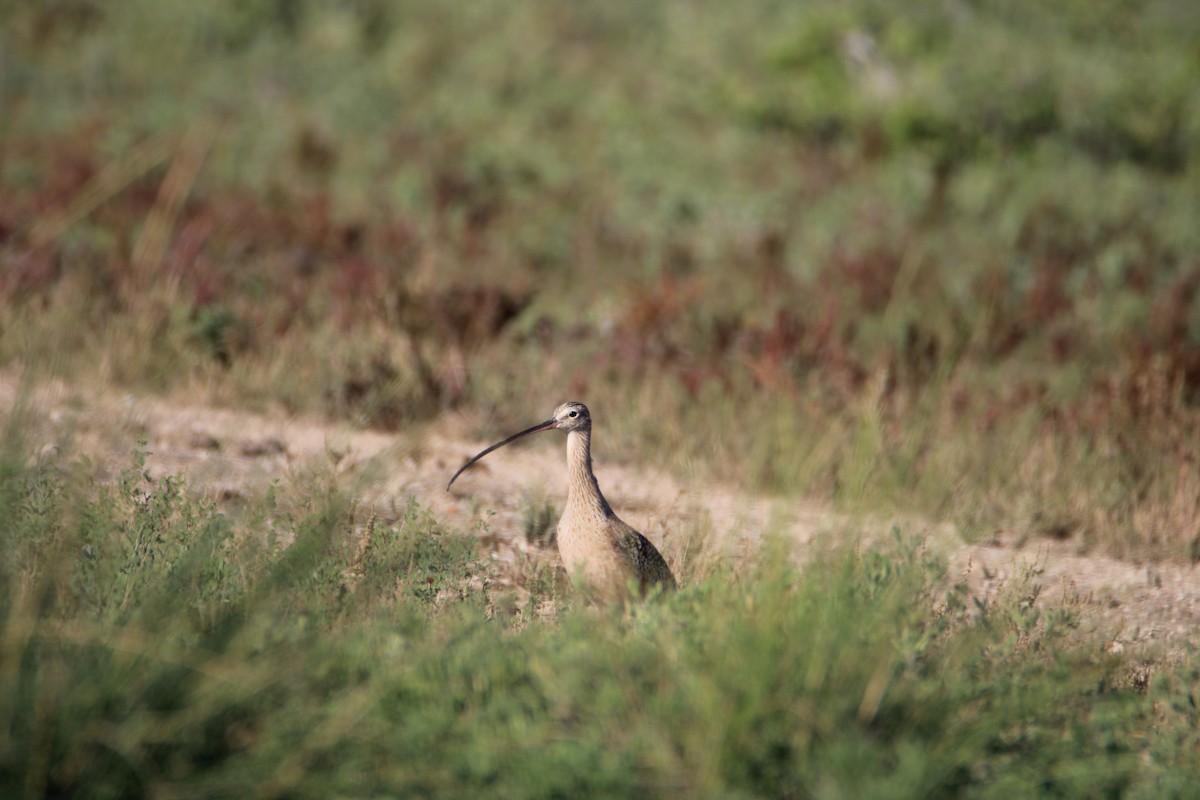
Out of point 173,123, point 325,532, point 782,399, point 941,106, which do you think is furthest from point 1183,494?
point 173,123

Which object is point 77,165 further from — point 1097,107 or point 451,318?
point 1097,107

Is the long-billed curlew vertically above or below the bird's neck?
below

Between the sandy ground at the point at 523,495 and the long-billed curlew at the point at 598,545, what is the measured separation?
333mm

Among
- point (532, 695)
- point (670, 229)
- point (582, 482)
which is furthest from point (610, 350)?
point (532, 695)

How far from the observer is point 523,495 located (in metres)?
6.48

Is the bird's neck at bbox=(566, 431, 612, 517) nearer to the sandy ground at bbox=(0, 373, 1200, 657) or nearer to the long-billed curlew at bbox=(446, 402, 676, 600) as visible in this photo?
the long-billed curlew at bbox=(446, 402, 676, 600)

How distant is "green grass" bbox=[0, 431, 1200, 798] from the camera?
3094 mm

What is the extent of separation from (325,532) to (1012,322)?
23.7 ft

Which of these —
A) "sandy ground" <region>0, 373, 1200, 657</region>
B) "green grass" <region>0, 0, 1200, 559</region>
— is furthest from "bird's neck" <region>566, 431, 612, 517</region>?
"green grass" <region>0, 0, 1200, 559</region>

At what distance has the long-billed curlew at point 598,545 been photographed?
464 cm

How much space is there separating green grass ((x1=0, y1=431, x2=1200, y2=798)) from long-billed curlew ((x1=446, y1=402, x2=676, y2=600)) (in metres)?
0.43

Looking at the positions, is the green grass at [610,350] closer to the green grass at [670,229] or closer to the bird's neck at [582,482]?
the green grass at [670,229]

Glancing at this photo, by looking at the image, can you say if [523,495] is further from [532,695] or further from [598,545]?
[532,695]

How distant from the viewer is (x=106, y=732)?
3016mm
